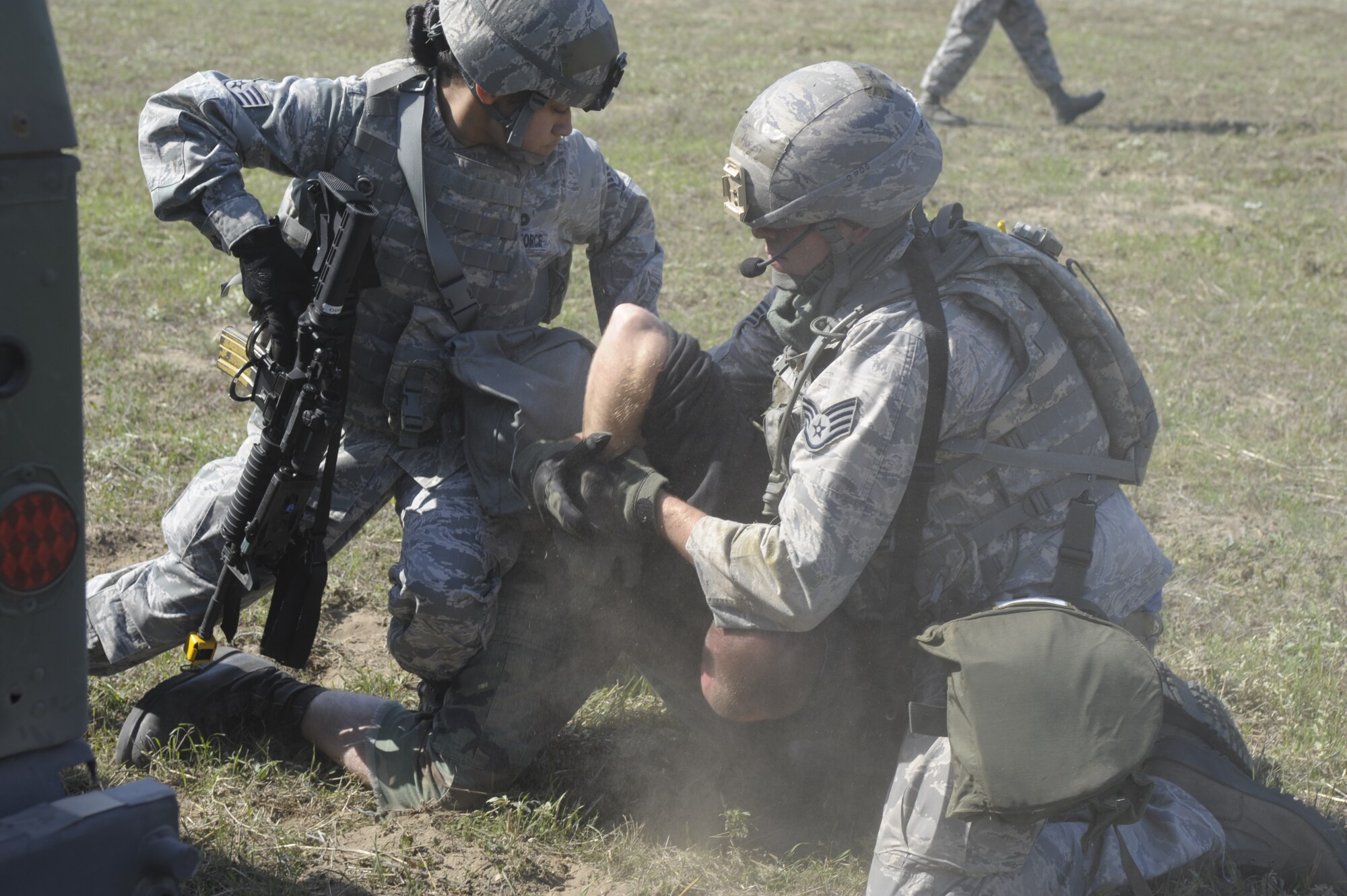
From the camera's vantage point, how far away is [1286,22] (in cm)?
1947

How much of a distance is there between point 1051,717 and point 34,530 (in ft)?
6.72

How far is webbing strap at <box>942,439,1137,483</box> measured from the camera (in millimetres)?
3086

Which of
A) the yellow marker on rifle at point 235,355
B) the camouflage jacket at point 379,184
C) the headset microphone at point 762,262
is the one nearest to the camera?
the headset microphone at point 762,262

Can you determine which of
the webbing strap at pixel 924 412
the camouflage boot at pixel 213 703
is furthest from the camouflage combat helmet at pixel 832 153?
the camouflage boot at pixel 213 703

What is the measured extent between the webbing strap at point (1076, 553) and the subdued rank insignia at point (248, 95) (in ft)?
7.87

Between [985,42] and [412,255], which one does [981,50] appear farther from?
[412,255]

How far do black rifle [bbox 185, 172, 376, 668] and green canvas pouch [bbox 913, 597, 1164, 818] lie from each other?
1638mm

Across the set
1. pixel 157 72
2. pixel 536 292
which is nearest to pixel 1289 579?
pixel 536 292

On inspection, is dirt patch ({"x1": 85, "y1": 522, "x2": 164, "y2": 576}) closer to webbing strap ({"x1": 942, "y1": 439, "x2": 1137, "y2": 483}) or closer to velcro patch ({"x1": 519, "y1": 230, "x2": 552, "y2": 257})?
velcro patch ({"x1": 519, "y1": 230, "x2": 552, "y2": 257})

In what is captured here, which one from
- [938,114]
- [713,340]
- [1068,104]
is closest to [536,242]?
[713,340]

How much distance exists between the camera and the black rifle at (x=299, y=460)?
323 centimetres

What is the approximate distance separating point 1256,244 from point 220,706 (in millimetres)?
7557

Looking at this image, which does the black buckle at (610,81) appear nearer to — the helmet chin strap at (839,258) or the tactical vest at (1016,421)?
the helmet chin strap at (839,258)

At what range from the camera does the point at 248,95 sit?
11.5ft
